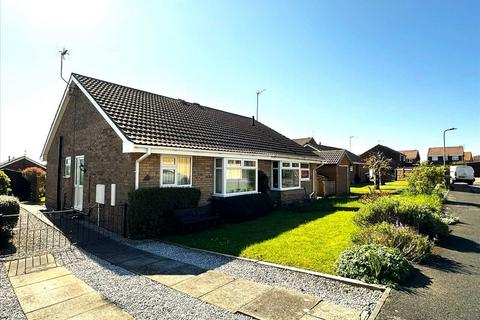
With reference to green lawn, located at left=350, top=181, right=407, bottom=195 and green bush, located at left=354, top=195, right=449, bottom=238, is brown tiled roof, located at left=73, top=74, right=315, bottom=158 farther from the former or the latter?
green lawn, located at left=350, top=181, right=407, bottom=195

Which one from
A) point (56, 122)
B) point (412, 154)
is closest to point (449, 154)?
point (412, 154)

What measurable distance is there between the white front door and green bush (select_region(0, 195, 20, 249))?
4.23 metres

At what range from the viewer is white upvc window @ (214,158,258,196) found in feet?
40.5

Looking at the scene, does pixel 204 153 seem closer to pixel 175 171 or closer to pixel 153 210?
pixel 175 171

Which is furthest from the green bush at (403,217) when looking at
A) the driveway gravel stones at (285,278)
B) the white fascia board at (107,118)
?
the white fascia board at (107,118)

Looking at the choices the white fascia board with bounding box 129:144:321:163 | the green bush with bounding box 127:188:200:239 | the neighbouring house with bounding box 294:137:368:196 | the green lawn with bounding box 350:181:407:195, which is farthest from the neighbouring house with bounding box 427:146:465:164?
the green bush with bounding box 127:188:200:239

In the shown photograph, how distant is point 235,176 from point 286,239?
4.81 metres

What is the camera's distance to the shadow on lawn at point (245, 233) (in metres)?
8.45

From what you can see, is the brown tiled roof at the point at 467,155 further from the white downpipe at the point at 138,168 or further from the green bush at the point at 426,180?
the white downpipe at the point at 138,168

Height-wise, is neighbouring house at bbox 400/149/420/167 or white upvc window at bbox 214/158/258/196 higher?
neighbouring house at bbox 400/149/420/167

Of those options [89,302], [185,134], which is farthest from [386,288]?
[185,134]

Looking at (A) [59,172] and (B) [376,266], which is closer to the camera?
(B) [376,266]

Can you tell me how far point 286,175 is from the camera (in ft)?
57.0

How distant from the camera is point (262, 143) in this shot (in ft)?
56.2
